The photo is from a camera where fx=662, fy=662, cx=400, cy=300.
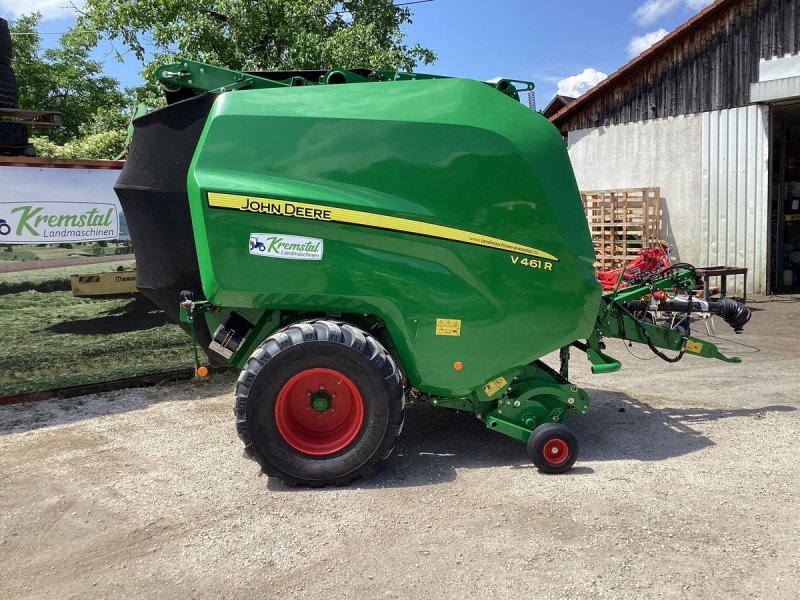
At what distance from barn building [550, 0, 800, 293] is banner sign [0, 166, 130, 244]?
34.4ft

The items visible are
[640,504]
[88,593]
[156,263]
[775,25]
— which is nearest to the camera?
[88,593]

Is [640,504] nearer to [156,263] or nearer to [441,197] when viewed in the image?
[441,197]

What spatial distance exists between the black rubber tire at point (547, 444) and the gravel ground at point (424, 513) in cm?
8

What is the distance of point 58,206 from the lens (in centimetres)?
626

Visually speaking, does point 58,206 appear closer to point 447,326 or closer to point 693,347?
point 447,326

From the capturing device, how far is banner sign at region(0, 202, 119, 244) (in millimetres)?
5977

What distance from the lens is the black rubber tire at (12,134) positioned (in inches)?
236

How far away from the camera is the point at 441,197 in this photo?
13.4ft

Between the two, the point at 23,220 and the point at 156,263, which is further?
the point at 23,220

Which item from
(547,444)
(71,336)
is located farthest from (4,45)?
(547,444)

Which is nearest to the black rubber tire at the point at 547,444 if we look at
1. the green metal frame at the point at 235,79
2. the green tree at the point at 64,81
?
the green metal frame at the point at 235,79

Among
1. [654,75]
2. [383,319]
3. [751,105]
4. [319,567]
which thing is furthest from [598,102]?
[319,567]

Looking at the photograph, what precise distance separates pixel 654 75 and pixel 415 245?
11.0m

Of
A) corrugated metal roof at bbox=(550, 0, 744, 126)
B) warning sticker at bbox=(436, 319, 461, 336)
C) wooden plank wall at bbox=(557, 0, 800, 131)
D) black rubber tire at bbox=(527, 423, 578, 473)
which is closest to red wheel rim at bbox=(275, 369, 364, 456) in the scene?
warning sticker at bbox=(436, 319, 461, 336)
